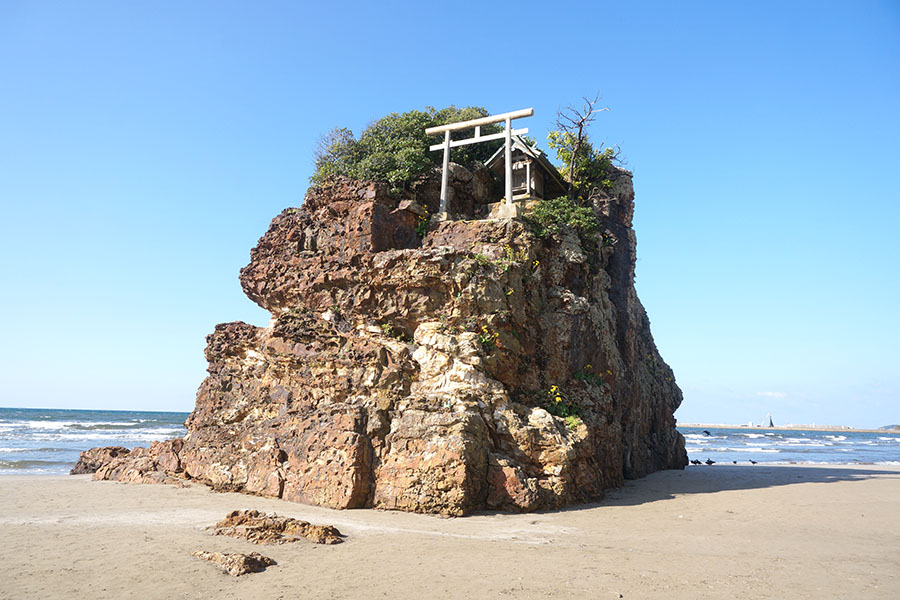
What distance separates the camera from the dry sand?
21.9 feet

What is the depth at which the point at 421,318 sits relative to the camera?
1402cm

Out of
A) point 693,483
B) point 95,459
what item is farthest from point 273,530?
point 95,459

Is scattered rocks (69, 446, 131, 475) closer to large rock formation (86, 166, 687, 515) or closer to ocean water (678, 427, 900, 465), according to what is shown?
large rock formation (86, 166, 687, 515)

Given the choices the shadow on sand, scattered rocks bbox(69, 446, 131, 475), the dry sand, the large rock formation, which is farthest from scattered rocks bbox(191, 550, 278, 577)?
scattered rocks bbox(69, 446, 131, 475)

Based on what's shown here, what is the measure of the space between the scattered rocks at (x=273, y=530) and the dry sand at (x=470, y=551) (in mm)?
226

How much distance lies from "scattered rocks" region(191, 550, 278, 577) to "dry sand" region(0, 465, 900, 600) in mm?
139

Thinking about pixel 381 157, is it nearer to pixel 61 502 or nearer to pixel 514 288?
pixel 514 288

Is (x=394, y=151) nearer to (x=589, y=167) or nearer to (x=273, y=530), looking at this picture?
(x=589, y=167)

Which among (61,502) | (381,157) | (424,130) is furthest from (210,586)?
(424,130)

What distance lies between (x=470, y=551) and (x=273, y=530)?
124 inches

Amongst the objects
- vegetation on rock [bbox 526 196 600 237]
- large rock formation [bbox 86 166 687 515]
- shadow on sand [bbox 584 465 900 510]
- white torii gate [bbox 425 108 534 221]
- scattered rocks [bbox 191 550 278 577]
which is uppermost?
white torii gate [bbox 425 108 534 221]

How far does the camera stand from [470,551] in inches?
327

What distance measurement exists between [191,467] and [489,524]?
8911mm

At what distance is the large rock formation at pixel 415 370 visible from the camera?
38.6 feet
